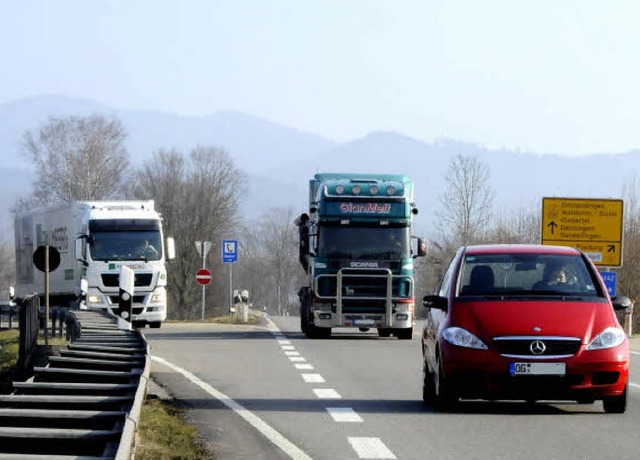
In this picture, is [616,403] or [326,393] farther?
[326,393]

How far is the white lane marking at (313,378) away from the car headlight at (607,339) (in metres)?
5.69

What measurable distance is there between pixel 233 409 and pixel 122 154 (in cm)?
8236

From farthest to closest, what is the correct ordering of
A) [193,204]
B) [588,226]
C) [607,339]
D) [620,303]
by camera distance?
[193,204]
[588,226]
[620,303]
[607,339]

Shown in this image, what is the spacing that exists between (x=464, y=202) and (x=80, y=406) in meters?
71.0

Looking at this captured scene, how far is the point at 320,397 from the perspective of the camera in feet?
53.6

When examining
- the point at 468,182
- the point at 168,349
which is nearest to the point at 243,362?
the point at 168,349

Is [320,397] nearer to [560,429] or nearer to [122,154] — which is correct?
[560,429]

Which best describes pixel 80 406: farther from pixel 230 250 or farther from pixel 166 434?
pixel 230 250

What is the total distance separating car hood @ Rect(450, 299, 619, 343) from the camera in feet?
45.4

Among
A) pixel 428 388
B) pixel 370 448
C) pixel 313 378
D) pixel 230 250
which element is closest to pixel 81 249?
pixel 230 250

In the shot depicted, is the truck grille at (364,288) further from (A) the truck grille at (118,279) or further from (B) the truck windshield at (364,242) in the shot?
(A) the truck grille at (118,279)

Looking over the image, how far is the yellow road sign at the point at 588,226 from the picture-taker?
4253cm

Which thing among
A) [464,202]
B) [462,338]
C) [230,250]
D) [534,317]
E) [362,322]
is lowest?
[362,322]

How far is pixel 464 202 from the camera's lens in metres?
81.9
